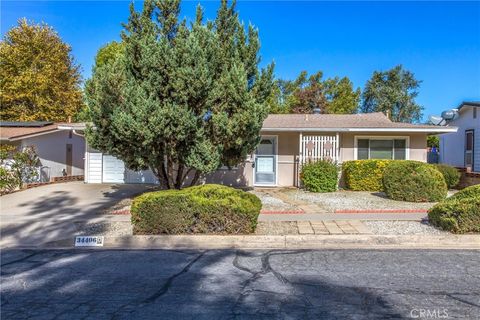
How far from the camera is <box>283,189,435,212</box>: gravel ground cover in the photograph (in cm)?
1095

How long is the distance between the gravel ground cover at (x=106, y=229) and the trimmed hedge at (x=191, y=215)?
1.95ft

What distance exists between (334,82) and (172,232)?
34.2m

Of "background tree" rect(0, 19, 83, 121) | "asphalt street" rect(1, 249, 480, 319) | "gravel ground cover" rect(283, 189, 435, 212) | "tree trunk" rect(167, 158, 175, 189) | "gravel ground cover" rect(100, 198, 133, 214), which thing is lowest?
"asphalt street" rect(1, 249, 480, 319)

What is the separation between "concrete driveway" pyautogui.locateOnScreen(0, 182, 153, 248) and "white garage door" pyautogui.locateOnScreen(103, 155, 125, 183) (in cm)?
90

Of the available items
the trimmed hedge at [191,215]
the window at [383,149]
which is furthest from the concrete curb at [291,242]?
the window at [383,149]

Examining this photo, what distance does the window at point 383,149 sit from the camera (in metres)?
16.5

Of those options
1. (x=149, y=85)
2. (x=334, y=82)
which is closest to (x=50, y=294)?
(x=149, y=85)

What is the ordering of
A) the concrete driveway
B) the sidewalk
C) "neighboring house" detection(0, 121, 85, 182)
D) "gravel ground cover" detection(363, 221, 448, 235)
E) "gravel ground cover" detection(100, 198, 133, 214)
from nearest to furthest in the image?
"gravel ground cover" detection(363, 221, 448, 235) < the concrete driveway < the sidewalk < "gravel ground cover" detection(100, 198, 133, 214) < "neighboring house" detection(0, 121, 85, 182)

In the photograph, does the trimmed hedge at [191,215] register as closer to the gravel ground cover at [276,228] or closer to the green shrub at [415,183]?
the gravel ground cover at [276,228]

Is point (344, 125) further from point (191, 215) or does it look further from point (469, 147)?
point (191, 215)

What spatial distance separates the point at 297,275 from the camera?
516 centimetres

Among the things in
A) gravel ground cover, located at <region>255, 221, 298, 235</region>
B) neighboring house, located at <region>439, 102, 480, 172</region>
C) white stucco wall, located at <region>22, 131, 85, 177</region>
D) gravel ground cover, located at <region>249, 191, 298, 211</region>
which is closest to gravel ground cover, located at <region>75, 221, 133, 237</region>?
gravel ground cover, located at <region>255, 221, 298, 235</region>

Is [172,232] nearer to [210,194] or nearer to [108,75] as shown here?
[210,194]

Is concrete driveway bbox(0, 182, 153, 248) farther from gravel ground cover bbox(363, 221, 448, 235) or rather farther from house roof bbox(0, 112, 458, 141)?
gravel ground cover bbox(363, 221, 448, 235)
